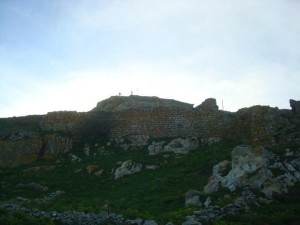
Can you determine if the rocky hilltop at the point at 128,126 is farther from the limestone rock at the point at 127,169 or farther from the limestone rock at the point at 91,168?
the limestone rock at the point at 127,169

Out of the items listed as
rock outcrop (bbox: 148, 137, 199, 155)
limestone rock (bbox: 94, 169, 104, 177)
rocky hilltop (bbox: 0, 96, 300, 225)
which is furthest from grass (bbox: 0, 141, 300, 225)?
rock outcrop (bbox: 148, 137, 199, 155)

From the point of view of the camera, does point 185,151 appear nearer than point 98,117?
Yes

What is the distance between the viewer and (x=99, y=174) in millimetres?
22719

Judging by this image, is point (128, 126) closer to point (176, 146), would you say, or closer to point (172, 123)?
point (172, 123)

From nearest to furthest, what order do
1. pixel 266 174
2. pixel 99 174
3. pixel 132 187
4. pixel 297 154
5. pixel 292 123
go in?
pixel 266 174, pixel 297 154, pixel 132 187, pixel 99 174, pixel 292 123

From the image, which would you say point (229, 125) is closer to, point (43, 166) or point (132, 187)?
point (132, 187)

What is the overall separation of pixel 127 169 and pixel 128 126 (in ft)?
19.3

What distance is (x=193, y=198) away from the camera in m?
16.3

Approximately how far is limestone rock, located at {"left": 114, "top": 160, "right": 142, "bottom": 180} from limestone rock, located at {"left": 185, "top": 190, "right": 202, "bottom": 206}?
6003 mm

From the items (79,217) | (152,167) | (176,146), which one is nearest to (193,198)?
(79,217)

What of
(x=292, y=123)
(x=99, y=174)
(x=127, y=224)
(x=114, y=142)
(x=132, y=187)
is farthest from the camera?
(x=114, y=142)

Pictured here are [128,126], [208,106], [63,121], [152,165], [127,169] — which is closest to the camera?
[127,169]

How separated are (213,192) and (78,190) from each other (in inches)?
282

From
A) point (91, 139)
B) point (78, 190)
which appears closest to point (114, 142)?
point (91, 139)
